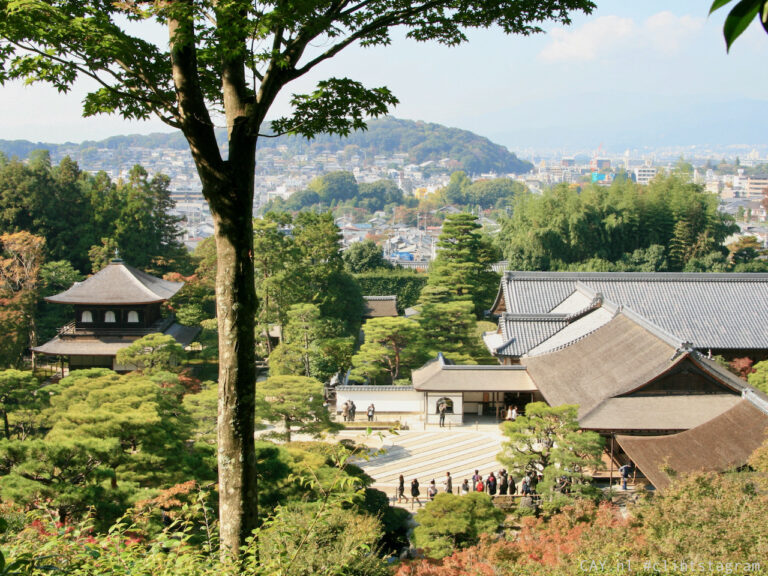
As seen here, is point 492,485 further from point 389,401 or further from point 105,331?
point 105,331

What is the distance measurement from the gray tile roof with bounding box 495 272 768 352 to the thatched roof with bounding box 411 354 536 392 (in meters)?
1.46

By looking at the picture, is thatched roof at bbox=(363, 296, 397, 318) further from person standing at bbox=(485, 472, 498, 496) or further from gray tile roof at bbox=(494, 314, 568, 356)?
person standing at bbox=(485, 472, 498, 496)

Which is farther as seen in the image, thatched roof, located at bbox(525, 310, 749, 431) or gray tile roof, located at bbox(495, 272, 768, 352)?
gray tile roof, located at bbox(495, 272, 768, 352)

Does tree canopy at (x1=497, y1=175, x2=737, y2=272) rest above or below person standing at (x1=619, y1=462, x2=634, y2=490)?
above

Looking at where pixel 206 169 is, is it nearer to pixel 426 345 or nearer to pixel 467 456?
pixel 467 456

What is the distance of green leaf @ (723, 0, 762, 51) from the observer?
1.11 meters

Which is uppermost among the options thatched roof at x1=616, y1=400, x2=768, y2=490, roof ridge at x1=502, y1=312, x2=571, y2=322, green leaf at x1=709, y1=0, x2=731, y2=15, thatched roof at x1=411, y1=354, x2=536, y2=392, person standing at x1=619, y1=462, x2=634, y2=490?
green leaf at x1=709, y1=0, x2=731, y2=15

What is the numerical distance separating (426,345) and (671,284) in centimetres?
902

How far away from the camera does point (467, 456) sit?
17.2 metres

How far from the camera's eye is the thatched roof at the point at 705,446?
481 inches

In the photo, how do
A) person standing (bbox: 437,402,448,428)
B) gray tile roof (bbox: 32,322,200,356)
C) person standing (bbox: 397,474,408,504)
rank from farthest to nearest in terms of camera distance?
gray tile roof (bbox: 32,322,200,356) → person standing (bbox: 437,402,448,428) → person standing (bbox: 397,474,408,504)

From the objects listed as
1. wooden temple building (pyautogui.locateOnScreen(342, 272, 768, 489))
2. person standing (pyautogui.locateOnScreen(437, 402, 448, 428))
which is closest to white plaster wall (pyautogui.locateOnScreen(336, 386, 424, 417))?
wooden temple building (pyautogui.locateOnScreen(342, 272, 768, 489))

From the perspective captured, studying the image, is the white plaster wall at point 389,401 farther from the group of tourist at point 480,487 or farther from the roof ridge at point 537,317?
the group of tourist at point 480,487

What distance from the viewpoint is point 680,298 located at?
77.2ft
